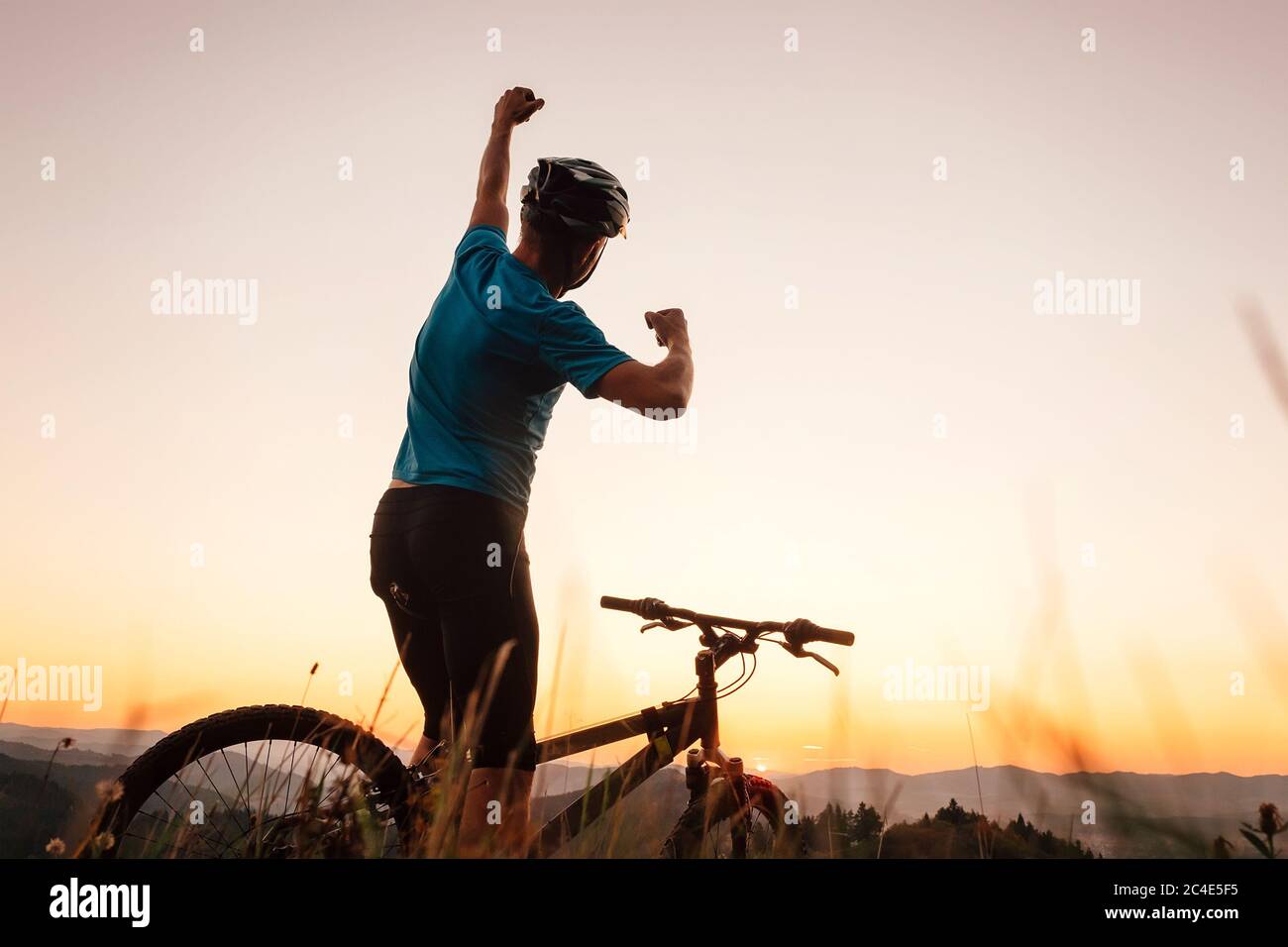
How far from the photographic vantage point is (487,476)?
2.87 metres

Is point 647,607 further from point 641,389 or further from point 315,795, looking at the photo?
point 315,795

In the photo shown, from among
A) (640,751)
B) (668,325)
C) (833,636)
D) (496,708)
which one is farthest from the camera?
→ (640,751)

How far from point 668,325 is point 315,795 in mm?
1780

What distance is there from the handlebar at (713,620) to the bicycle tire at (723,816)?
1.99 ft

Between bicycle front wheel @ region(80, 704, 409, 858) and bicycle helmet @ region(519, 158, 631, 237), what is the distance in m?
1.76

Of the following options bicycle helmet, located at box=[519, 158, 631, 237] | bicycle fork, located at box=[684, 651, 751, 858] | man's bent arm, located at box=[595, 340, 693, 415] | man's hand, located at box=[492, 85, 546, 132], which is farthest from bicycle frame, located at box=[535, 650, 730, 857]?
man's hand, located at box=[492, 85, 546, 132]

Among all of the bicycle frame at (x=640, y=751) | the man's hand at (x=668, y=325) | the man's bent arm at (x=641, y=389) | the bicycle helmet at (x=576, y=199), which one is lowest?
the bicycle frame at (x=640, y=751)

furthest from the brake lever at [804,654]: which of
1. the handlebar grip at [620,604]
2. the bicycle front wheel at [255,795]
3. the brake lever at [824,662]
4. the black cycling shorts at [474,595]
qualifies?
the bicycle front wheel at [255,795]

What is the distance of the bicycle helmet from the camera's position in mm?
3121

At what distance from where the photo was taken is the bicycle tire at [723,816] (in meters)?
3.28

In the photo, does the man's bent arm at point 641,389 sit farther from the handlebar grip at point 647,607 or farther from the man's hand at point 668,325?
the handlebar grip at point 647,607

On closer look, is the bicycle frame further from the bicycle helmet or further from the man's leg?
the bicycle helmet

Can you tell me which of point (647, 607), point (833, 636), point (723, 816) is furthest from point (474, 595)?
point (723, 816)
